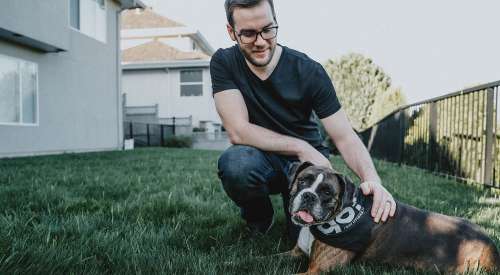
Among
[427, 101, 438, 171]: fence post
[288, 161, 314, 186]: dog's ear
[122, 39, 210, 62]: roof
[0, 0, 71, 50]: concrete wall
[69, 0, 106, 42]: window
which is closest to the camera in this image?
[288, 161, 314, 186]: dog's ear

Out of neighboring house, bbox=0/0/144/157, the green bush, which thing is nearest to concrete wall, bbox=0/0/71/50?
neighboring house, bbox=0/0/144/157

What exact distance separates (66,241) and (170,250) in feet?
2.07

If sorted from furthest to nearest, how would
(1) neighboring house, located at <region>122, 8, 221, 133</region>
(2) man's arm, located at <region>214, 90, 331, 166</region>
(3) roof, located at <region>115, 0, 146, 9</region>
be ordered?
(1) neighboring house, located at <region>122, 8, 221, 133</region> < (3) roof, located at <region>115, 0, 146, 9</region> < (2) man's arm, located at <region>214, 90, 331, 166</region>

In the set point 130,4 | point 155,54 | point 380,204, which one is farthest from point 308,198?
point 155,54

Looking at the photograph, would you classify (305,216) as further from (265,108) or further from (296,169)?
(265,108)

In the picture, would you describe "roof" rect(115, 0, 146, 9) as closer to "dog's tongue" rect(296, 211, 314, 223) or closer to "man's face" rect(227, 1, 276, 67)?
"man's face" rect(227, 1, 276, 67)

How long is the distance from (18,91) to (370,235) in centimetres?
971

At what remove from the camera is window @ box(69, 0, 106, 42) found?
12.5 m

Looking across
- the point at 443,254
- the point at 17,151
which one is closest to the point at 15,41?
the point at 17,151

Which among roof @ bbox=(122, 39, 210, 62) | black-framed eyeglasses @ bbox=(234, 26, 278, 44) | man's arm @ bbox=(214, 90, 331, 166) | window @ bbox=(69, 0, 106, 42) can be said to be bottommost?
man's arm @ bbox=(214, 90, 331, 166)

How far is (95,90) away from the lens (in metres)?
13.7

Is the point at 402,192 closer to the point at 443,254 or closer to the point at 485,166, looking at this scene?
the point at 485,166

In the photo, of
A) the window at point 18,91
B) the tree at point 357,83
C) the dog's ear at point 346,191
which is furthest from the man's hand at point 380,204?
the tree at point 357,83

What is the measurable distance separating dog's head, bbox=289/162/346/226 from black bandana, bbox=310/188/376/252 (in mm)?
45
